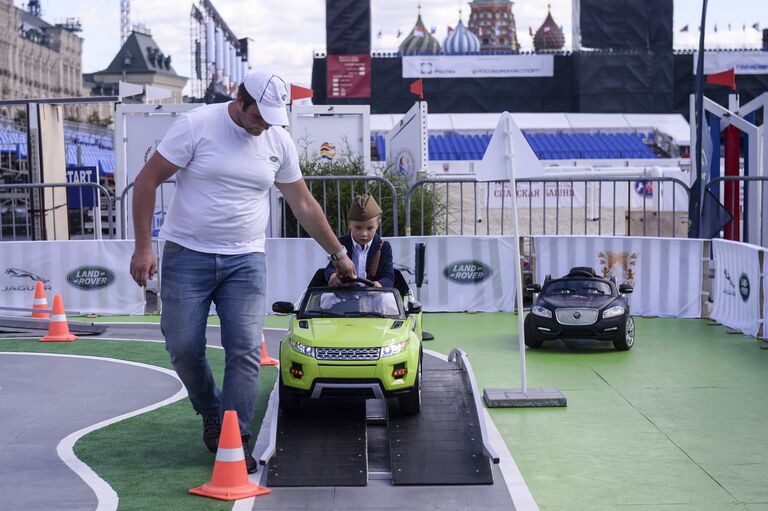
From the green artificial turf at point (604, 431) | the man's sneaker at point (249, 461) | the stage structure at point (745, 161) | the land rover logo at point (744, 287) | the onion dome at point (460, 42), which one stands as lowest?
the green artificial turf at point (604, 431)

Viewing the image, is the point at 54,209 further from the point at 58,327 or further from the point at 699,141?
the point at 699,141

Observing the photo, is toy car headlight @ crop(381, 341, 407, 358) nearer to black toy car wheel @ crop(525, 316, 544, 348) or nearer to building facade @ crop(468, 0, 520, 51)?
black toy car wheel @ crop(525, 316, 544, 348)

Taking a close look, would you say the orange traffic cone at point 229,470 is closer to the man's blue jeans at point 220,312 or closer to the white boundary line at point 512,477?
the man's blue jeans at point 220,312

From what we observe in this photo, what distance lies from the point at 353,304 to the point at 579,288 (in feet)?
17.1

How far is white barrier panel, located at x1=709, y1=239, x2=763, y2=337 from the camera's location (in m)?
13.2

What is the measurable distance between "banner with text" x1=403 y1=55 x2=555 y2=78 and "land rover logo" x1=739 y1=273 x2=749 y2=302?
61.9 m

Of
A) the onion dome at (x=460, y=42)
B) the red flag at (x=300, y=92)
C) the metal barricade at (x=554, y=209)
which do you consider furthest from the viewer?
the onion dome at (x=460, y=42)

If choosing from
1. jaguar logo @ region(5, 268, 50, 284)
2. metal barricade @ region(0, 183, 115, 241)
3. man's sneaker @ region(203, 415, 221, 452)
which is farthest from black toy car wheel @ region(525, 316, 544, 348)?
jaguar logo @ region(5, 268, 50, 284)

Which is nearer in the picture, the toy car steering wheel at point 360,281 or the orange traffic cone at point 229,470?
the orange traffic cone at point 229,470

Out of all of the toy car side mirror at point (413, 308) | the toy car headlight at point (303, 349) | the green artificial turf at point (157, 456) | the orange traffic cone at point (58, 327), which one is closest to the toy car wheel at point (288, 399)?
the toy car headlight at point (303, 349)

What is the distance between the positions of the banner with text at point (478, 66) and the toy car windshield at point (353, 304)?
67.4m

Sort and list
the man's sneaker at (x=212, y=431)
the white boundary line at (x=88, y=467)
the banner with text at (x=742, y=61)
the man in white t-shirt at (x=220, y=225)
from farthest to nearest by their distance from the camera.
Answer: the banner with text at (x=742, y=61)
the man's sneaker at (x=212, y=431)
the man in white t-shirt at (x=220, y=225)
the white boundary line at (x=88, y=467)

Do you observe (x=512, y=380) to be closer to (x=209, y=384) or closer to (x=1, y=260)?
(x=209, y=384)

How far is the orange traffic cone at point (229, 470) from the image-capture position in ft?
20.4
